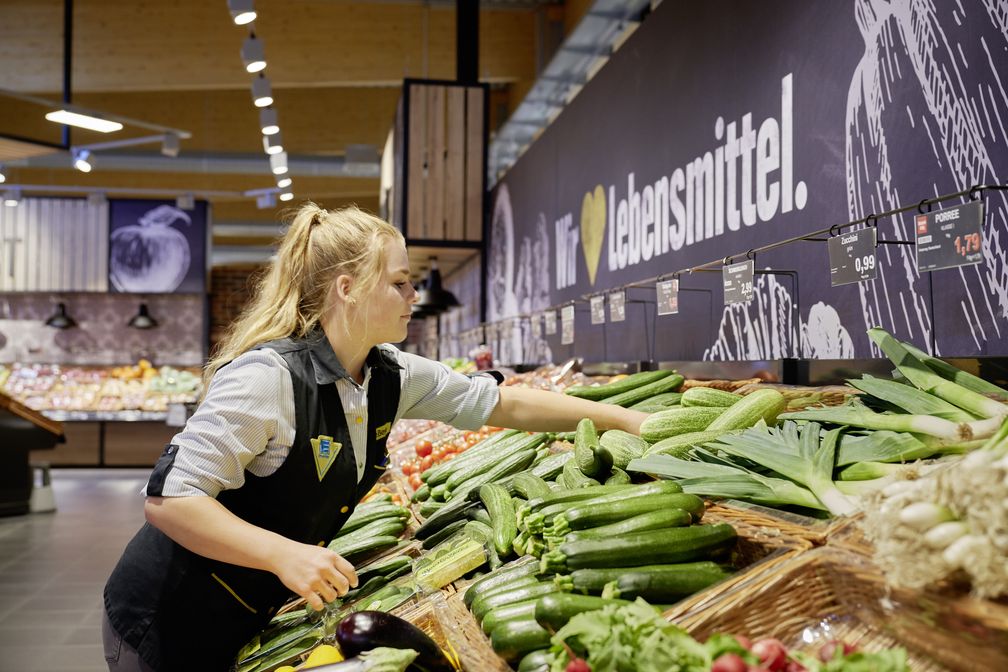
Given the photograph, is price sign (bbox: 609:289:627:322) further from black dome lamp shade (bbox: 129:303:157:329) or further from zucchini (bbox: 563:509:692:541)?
black dome lamp shade (bbox: 129:303:157:329)

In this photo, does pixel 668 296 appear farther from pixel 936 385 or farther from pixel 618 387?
pixel 936 385

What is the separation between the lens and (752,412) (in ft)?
7.67

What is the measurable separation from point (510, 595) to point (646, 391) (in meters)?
1.65

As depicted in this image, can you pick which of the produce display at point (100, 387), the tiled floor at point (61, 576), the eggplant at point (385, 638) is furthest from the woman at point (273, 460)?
the produce display at point (100, 387)

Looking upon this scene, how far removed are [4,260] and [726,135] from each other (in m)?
13.6

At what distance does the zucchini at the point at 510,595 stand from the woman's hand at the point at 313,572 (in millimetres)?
257

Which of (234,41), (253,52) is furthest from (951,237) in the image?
(234,41)

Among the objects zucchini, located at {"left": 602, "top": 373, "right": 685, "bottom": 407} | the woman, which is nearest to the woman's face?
the woman

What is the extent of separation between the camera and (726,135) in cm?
410

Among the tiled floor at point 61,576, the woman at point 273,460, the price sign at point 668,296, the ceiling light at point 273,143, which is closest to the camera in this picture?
the woman at point 273,460

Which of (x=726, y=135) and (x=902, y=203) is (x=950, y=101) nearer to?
(x=902, y=203)

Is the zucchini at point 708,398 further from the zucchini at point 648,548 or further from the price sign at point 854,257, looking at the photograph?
the zucchini at point 648,548

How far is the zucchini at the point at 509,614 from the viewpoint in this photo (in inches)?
63.4

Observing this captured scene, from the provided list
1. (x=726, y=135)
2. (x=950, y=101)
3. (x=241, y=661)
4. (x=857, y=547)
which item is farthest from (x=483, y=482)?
(x=726, y=135)
